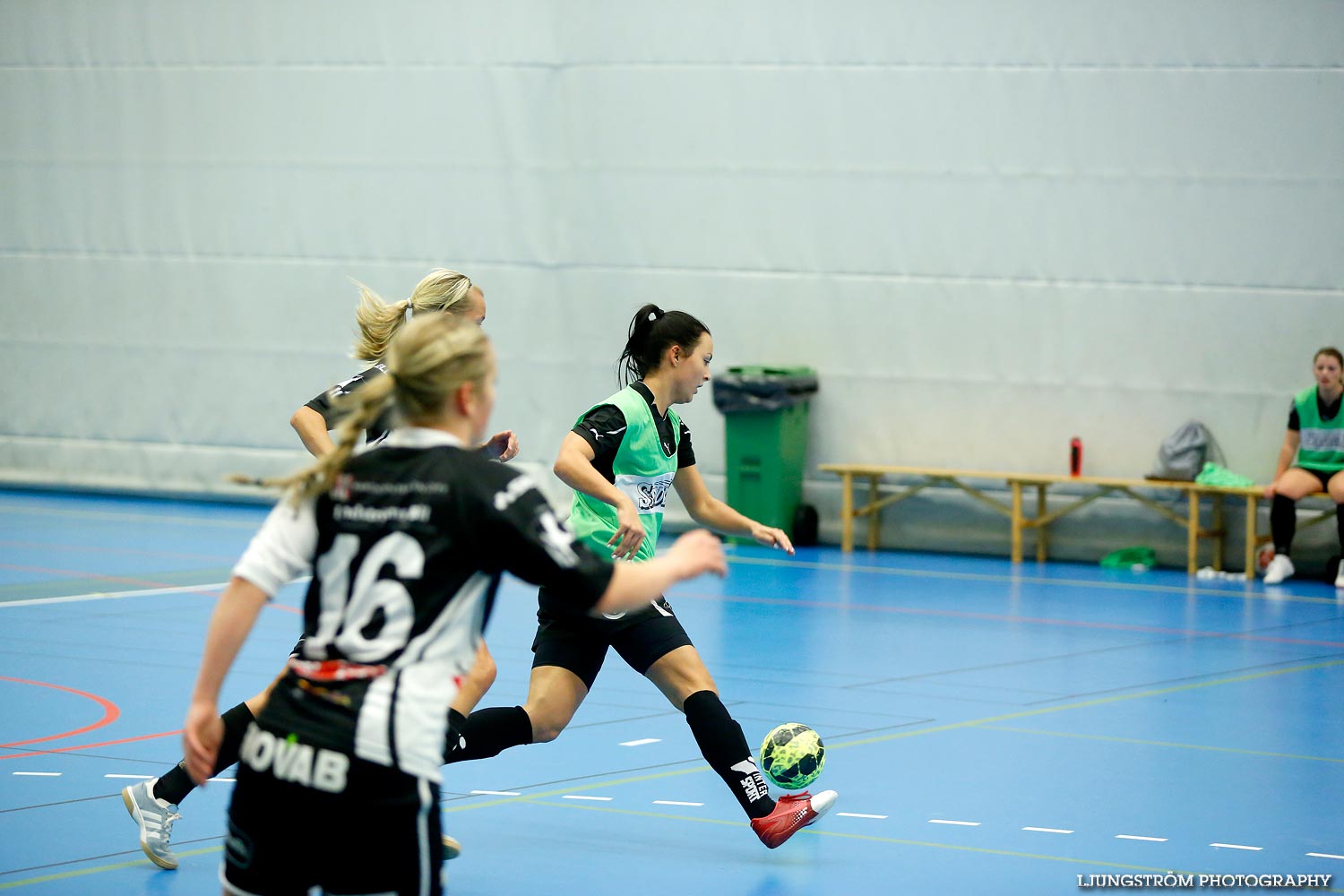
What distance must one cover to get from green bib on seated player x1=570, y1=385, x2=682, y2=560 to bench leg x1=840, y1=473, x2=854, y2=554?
8.49 m

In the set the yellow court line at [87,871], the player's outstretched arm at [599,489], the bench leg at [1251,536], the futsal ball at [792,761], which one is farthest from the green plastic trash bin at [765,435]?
the yellow court line at [87,871]

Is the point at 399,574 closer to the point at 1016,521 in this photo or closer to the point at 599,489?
the point at 599,489

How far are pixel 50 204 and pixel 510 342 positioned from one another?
18.4 feet

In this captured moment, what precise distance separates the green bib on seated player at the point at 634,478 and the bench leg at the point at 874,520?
8744 millimetres

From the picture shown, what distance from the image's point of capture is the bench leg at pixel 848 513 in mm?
14672

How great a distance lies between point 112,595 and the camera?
11820 mm

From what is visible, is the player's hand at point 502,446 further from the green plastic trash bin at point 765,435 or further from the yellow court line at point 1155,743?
the green plastic trash bin at point 765,435

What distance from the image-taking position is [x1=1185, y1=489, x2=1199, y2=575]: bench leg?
1338 centimetres

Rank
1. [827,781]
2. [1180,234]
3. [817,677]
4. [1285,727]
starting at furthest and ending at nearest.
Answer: [1180,234]
[817,677]
[1285,727]
[827,781]

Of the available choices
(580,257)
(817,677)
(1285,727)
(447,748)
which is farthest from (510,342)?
(447,748)

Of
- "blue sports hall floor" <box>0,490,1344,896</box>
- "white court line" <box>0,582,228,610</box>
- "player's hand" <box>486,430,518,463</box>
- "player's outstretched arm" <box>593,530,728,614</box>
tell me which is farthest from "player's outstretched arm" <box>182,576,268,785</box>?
"white court line" <box>0,582,228,610</box>

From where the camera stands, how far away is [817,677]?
931cm

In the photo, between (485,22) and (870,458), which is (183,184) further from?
(870,458)

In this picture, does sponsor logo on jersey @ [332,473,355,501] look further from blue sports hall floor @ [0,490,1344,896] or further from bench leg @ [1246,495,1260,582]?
bench leg @ [1246,495,1260,582]
